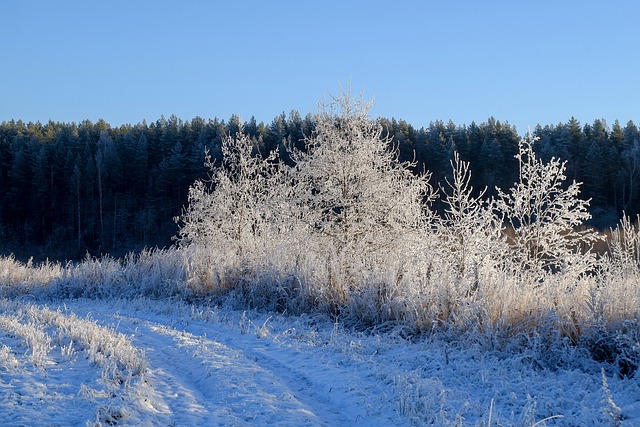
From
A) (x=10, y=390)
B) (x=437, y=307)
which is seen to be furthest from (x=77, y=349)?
(x=437, y=307)

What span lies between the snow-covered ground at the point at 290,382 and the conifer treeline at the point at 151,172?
52703 millimetres

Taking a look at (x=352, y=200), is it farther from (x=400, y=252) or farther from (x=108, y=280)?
(x=108, y=280)

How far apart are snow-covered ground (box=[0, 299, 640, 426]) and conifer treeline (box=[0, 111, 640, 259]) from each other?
52.7 metres

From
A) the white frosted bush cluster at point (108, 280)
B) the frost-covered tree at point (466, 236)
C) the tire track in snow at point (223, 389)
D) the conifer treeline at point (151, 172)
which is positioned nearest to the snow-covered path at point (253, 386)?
the tire track in snow at point (223, 389)

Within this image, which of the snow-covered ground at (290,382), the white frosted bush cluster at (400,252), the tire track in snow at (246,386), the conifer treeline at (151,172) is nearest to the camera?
the snow-covered ground at (290,382)

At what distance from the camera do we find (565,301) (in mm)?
7266

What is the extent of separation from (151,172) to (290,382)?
67.7m

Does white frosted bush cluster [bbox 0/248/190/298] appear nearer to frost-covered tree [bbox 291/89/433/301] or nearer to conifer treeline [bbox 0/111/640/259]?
frost-covered tree [bbox 291/89/433/301]

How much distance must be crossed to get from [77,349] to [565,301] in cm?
644

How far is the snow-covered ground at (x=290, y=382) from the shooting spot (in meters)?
4.66

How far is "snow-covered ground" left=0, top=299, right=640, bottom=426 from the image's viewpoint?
15.3 feet

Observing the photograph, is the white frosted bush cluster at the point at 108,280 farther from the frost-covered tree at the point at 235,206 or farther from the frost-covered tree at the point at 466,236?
the frost-covered tree at the point at 466,236

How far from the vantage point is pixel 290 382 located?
6109mm

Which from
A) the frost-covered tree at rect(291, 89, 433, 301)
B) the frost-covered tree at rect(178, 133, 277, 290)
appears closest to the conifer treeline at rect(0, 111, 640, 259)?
the frost-covered tree at rect(178, 133, 277, 290)
